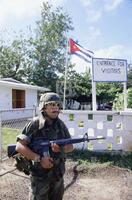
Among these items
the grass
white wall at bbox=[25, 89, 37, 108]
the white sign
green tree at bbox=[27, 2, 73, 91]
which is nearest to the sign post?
the white sign

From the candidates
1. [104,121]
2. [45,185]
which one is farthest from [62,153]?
Result: [104,121]

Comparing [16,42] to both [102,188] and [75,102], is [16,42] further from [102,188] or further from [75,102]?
[102,188]

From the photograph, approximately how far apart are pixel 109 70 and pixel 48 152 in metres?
5.65

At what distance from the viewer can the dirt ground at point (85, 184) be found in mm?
4750

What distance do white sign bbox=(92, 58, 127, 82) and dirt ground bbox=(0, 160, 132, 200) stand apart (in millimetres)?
2789

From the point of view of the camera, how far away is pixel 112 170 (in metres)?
6.10

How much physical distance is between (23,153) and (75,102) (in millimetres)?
33206

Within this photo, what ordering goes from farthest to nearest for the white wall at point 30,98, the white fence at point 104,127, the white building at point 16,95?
the white wall at point 30,98 → the white building at point 16,95 → the white fence at point 104,127

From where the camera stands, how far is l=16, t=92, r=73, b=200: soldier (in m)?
3.06

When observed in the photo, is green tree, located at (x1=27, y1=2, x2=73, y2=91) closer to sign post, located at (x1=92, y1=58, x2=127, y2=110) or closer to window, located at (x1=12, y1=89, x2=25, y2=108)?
window, located at (x1=12, y1=89, x2=25, y2=108)

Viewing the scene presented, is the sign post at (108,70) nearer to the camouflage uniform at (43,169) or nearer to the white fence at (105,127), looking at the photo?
the white fence at (105,127)

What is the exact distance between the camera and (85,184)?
209 inches

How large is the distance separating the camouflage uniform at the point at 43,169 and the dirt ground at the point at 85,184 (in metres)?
1.58

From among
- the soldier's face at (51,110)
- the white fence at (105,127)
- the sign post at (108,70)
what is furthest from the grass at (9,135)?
the soldier's face at (51,110)
